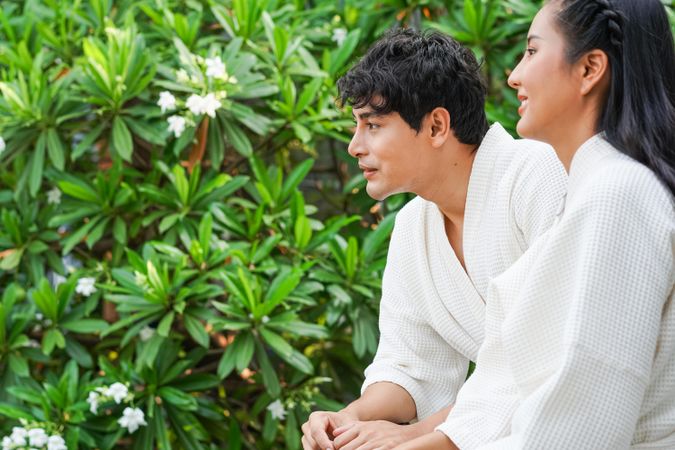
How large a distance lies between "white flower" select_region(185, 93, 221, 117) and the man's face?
4.14 ft

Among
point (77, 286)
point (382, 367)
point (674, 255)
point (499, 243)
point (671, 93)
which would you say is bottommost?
point (77, 286)

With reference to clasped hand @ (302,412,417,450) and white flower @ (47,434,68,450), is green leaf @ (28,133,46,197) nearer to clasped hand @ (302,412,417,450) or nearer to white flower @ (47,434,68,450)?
white flower @ (47,434,68,450)

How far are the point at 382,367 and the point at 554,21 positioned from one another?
886 millimetres

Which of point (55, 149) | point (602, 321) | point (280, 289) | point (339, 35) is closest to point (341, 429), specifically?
point (602, 321)

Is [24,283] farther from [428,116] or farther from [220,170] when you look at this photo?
[428,116]

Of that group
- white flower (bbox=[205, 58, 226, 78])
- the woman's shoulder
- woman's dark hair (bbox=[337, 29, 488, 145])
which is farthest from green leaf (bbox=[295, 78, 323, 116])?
the woman's shoulder

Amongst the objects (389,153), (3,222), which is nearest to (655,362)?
(389,153)

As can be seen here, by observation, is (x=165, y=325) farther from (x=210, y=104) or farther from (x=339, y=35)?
(x=339, y=35)

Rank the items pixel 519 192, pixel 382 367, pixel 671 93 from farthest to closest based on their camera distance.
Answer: pixel 382 367 → pixel 519 192 → pixel 671 93

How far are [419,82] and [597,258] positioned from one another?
0.76m

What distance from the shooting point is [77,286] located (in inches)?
134

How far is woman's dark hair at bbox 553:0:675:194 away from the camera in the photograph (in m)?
1.49

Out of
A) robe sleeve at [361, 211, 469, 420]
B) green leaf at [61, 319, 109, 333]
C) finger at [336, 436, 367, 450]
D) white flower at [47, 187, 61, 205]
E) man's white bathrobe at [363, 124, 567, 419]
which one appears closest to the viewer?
finger at [336, 436, 367, 450]

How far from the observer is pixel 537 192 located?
1979 millimetres
